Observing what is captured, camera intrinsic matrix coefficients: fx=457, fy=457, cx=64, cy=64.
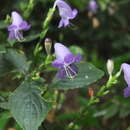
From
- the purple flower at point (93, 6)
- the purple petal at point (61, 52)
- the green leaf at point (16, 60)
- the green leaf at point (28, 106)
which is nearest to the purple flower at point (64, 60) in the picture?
the purple petal at point (61, 52)

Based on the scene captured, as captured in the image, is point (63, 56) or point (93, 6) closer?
point (63, 56)

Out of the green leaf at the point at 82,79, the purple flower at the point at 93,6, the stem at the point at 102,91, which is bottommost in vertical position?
the purple flower at the point at 93,6

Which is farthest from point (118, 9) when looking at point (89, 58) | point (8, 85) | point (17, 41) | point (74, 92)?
point (17, 41)

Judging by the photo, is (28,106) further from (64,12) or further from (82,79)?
(64,12)

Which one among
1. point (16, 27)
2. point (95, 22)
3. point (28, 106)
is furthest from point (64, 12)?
point (95, 22)

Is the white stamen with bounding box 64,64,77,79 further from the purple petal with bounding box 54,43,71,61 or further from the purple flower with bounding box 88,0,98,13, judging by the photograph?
the purple flower with bounding box 88,0,98,13

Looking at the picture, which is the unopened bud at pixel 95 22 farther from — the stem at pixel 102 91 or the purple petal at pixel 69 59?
the purple petal at pixel 69 59
